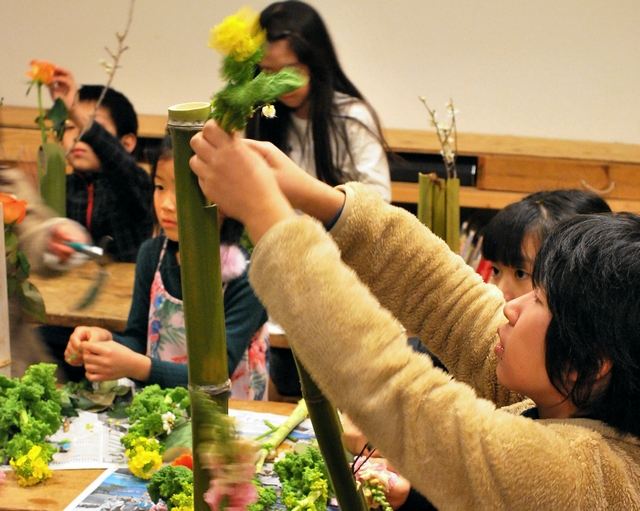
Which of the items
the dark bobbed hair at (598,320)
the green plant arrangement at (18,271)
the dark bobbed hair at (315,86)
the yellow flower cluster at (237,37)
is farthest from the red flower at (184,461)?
the dark bobbed hair at (315,86)

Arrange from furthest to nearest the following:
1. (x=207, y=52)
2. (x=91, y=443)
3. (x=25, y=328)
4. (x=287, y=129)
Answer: (x=207, y=52)
(x=287, y=129)
(x=25, y=328)
(x=91, y=443)

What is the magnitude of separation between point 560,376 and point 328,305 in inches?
9.6

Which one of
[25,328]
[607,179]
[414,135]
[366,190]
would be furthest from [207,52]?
[366,190]

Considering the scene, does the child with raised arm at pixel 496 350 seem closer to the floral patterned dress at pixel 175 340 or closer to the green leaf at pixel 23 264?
the green leaf at pixel 23 264

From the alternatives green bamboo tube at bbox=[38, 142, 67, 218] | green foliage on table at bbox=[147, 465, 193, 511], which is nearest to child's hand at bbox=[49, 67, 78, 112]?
green bamboo tube at bbox=[38, 142, 67, 218]

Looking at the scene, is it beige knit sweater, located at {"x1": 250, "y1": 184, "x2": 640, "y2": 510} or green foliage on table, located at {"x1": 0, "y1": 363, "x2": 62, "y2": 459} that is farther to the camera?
green foliage on table, located at {"x1": 0, "y1": 363, "x2": 62, "y2": 459}

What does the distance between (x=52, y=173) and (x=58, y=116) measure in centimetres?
14

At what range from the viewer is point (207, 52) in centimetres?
312

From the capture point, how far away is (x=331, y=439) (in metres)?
0.62

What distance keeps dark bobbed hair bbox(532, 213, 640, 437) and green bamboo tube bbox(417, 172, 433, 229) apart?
2.96 feet

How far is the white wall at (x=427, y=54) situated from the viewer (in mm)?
2984

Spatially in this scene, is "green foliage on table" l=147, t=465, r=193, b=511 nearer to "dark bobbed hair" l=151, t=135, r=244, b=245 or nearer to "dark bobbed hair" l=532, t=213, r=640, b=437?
"dark bobbed hair" l=532, t=213, r=640, b=437

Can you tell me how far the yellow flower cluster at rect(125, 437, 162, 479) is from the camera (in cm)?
97

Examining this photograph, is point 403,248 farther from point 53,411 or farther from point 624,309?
point 53,411
